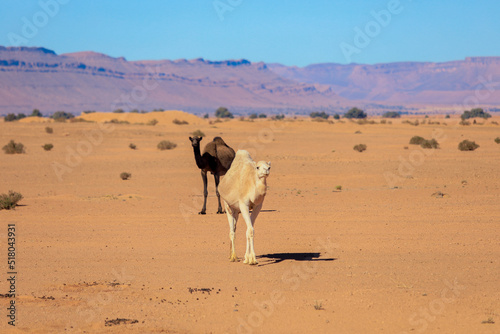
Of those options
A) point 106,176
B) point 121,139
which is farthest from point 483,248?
point 121,139

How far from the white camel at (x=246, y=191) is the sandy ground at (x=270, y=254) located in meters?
0.67

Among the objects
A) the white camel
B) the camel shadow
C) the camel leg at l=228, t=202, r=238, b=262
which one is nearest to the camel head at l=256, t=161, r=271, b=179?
the white camel

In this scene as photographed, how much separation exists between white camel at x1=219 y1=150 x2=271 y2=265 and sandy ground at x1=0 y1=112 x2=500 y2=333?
0.67 m

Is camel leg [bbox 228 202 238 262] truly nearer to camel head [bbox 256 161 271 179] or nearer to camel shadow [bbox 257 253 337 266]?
camel shadow [bbox 257 253 337 266]

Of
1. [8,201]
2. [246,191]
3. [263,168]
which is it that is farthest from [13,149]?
[263,168]

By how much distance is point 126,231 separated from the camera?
50.7 feet

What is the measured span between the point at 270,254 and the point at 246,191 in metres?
2.08

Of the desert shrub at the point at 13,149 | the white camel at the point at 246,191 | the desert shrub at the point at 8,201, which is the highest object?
the white camel at the point at 246,191

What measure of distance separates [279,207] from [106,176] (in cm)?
1259

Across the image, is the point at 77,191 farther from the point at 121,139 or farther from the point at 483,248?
the point at 121,139

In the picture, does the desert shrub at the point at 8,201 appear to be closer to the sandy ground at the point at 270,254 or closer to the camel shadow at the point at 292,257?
the sandy ground at the point at 270,254

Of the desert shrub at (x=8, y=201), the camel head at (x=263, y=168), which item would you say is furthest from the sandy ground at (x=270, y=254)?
the camel head at (x=263, y=168)

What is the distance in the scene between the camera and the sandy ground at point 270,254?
27.8 feet

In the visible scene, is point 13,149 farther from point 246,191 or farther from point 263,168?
point 263,168
